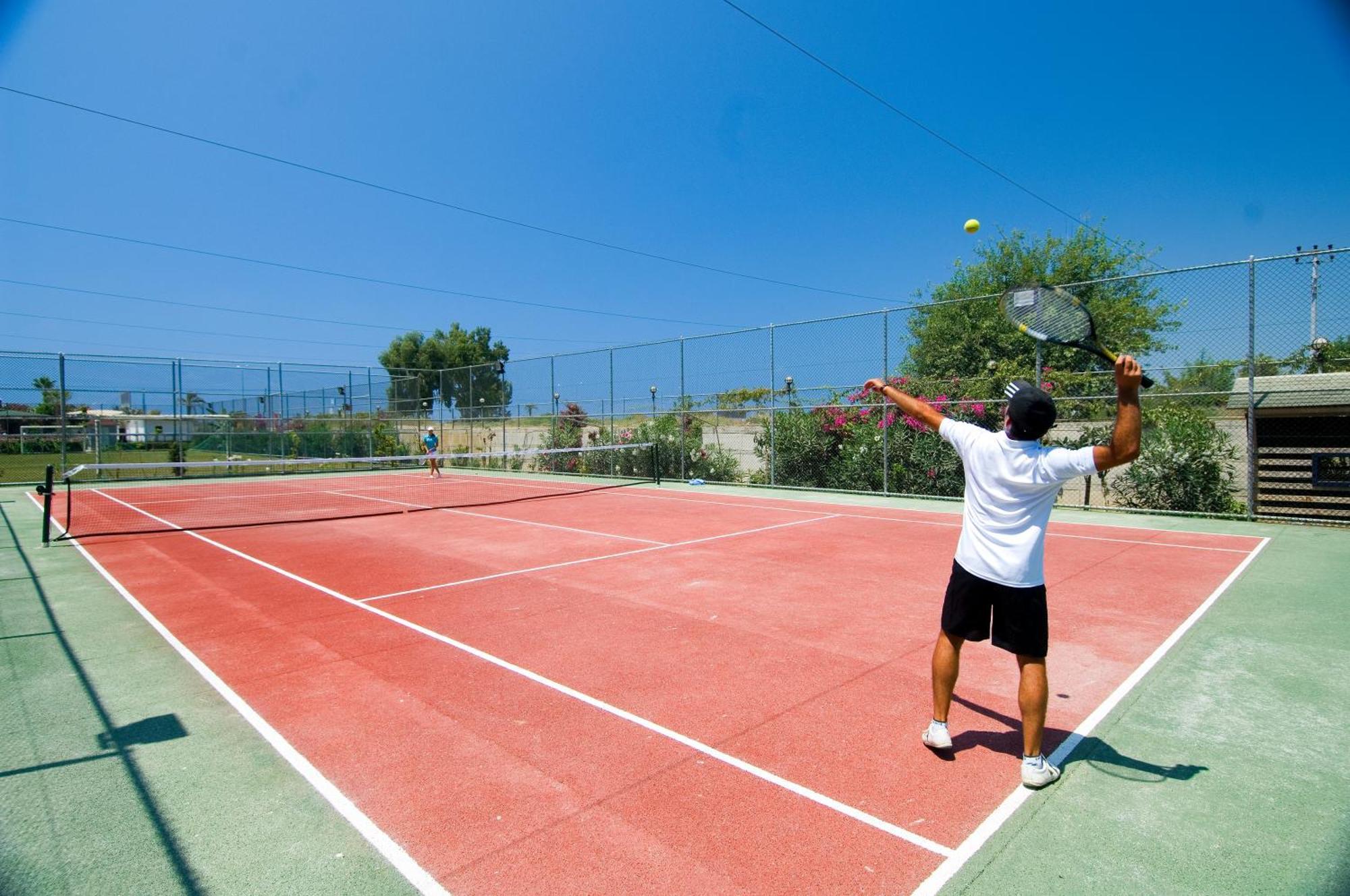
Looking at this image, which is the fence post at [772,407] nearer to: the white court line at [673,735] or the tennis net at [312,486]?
the tennis net at [312,486]

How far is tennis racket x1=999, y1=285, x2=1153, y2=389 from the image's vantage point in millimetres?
3807

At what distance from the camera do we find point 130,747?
3.93m

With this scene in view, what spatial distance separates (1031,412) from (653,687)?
2.83 m

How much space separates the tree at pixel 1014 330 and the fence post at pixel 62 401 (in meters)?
24.3

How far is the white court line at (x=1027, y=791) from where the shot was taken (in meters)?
2.75

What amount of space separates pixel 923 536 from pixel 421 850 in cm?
885

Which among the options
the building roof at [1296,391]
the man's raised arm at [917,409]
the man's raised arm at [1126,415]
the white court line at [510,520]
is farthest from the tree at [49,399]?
the building roof at [1296,391]

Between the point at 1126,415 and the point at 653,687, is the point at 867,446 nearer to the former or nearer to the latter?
the point at 653,687

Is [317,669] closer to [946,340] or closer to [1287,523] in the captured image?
[1287,523]

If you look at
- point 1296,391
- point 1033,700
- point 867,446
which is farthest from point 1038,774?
point 867,446

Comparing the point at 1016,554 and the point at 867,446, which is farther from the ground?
the point at 867,446

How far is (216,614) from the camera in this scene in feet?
22.0

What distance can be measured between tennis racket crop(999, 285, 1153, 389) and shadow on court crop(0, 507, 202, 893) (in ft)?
15.0

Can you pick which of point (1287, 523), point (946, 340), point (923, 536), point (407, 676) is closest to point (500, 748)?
point (407, 676)
